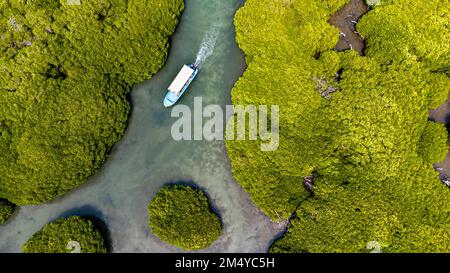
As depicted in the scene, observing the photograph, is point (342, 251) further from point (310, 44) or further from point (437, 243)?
point (310, 44)

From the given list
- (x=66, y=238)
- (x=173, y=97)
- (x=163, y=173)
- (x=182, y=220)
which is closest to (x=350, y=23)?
(x=173, y=97)

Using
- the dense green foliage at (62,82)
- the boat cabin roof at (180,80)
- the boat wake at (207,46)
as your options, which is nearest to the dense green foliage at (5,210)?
the dense green foliage at (62,82)

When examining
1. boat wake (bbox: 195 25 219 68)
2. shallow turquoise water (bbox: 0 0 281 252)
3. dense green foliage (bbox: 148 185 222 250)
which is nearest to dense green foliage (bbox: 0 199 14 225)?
shallow turquoise water (bbox: 0 0 281 252)

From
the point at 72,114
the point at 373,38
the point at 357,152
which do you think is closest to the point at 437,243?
the point at 357,152

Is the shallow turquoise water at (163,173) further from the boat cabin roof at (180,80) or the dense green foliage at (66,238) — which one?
the dense green foliage at (66,238)

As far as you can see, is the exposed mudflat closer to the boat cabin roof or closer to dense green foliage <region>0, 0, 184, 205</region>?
the boat cabin roof

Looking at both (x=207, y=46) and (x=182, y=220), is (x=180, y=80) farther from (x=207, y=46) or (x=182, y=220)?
(x=182, y=220)
